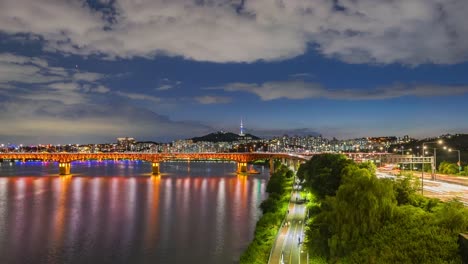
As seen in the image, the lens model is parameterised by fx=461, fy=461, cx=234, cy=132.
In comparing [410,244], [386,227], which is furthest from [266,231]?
[410,244]

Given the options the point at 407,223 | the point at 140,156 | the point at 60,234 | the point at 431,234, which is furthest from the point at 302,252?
the point at 140,156

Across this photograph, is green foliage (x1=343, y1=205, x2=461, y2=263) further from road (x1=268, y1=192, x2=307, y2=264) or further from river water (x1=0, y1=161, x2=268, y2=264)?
river water (x1=0, y1=161, x2=268, y2=264)

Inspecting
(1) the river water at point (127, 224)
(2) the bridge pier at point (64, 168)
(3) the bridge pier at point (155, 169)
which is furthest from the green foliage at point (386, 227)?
(2) the bridge pier at point (64, 168)

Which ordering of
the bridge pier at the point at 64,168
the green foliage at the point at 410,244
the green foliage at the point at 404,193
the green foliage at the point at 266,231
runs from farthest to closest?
the bridge pier at the point at 64,168 < the green foliage at the point at 266,231 < the green foliage at the point at 404,193 < the green foliage at the point at 410,244

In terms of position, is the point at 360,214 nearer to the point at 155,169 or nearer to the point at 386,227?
the point at 386,227

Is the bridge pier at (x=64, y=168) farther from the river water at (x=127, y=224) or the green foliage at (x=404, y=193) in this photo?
the green foliage at (x=404, y=193)

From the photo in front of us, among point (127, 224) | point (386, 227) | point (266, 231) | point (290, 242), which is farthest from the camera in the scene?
point (127, 224)
